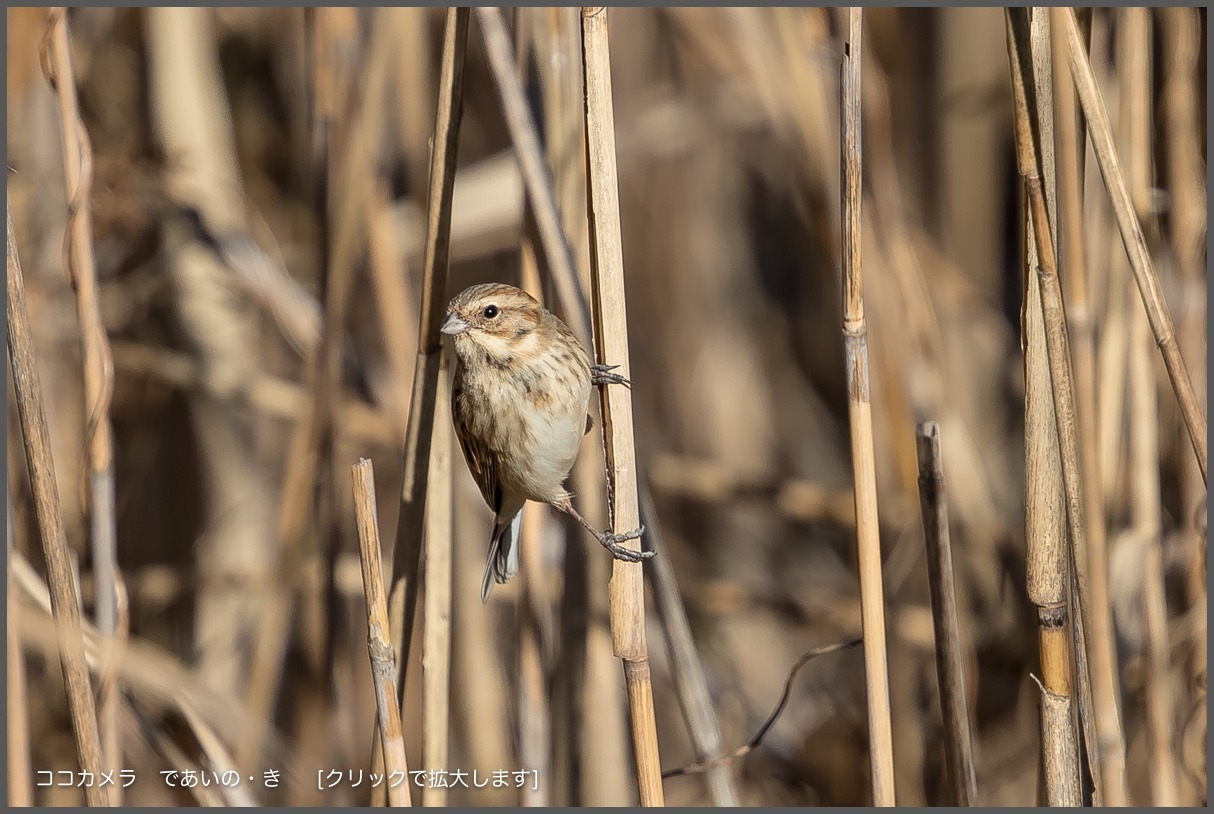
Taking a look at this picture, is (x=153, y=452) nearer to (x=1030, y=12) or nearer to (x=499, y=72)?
(x=499, y=72)

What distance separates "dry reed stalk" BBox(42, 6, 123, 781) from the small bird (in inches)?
23.2

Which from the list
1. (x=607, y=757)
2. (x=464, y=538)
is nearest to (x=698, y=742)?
(x=607, y=757)

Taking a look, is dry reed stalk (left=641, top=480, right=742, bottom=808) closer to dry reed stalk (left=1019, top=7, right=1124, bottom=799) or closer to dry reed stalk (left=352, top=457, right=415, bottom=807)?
dry reed stalk (left=352, top=457, right=415, bottom=807)

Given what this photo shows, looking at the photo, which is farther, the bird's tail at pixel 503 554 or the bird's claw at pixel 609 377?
the bird's tail at pixel 503 554

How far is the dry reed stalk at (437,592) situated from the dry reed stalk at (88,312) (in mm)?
522

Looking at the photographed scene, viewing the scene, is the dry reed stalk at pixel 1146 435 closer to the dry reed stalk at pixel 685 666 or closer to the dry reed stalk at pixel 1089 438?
the dry reed stalk at pixel 1089 438

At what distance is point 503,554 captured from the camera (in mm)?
2129

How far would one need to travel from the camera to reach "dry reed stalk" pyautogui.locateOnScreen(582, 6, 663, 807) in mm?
1394

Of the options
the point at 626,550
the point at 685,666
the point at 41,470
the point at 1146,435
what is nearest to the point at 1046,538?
the point at 626,550

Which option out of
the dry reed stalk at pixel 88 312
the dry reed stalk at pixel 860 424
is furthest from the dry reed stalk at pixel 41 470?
the dry reed stalk at pixel 860 424

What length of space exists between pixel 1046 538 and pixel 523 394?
37.5 inches

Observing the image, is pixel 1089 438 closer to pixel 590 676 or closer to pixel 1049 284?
pixel 1049 284

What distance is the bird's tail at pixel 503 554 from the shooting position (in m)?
2.09

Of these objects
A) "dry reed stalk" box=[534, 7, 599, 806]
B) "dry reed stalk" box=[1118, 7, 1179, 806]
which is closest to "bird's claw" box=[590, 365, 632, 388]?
"dry reed stalk" box=[534, 7, 599, 806]
